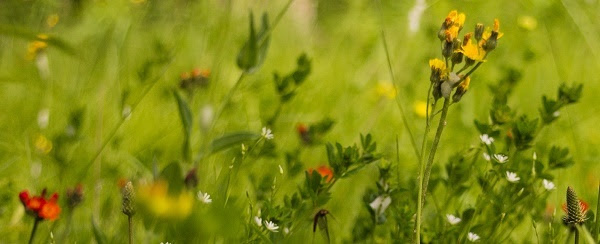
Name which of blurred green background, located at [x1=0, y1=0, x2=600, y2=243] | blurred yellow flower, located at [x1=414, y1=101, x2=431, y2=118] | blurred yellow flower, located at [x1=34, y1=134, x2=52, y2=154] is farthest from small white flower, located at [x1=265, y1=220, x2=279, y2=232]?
blurred yellow flower, located at [x1=414, y1=101, x2=431, y2=118]

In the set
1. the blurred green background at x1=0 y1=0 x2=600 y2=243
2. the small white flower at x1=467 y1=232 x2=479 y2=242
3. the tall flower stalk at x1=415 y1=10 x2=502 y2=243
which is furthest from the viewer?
the blurred green background at x1=0 y1=0 x2=600 y2=243

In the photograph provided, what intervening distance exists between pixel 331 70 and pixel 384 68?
21 centimetres

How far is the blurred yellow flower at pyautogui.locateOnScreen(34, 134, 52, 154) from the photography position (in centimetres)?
158

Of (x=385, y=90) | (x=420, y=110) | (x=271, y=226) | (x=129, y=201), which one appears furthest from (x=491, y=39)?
(x=385, y=90)

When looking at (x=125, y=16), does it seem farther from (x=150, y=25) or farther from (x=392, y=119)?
(x=392, y=119)

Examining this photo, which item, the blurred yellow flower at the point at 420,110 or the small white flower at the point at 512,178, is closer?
the small white flower at the point at 512,178

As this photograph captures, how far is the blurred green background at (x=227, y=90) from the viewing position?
139cm

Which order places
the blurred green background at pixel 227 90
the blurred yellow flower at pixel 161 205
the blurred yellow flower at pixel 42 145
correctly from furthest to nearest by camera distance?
1. the blurred yellow flower at pixel 42 145
2. the blurred green background at pixel 227 90
3. the blurred yellow flower at pixel 161 205

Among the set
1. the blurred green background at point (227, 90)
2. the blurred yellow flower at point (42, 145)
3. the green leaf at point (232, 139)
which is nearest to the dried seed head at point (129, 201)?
the blurred green background at point (227, 90)

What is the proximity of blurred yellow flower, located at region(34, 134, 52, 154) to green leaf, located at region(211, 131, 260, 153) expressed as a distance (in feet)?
1.91

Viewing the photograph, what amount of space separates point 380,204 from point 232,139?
25 centimetres

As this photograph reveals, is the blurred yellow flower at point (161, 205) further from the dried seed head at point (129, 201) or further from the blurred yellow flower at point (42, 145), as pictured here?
the blurred yellow flower at point (42, 145)

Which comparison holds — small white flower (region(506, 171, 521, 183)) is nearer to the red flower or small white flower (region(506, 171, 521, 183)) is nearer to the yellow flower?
the yellow flower

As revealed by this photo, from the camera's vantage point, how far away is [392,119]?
200 centimetres
